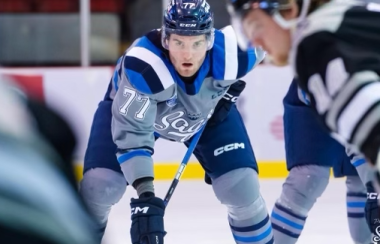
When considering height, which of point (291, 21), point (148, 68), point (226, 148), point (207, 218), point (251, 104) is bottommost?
point (207, 218)

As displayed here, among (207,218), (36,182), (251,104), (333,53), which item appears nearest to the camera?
(36,182)

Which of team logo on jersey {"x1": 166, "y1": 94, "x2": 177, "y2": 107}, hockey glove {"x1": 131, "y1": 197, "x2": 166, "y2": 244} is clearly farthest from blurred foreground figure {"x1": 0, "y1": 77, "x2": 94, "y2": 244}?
team logo on jersey {"x1": 166, "y1": 94, "x2": 177, "y2": 107}

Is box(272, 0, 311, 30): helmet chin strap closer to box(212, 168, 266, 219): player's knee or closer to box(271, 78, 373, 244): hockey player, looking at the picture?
box(212, 168, 266, 219): player's knee

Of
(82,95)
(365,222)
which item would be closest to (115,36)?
(82,95)

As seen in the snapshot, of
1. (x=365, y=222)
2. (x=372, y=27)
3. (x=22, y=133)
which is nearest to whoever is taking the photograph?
(x=22, y=133)

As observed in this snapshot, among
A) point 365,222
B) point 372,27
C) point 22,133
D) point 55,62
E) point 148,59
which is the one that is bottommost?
point 365,222

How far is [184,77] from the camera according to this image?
2283mm

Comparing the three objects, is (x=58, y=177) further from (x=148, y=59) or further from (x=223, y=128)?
(x=223, y=128)

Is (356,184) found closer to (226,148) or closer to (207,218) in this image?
(226,148)

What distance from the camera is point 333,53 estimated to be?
105 centimetres

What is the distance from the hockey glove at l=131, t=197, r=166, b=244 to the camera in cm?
204

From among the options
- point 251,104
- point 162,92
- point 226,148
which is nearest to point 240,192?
point 226,148

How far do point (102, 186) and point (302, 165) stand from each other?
63 cm

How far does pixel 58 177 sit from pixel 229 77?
1.78m
